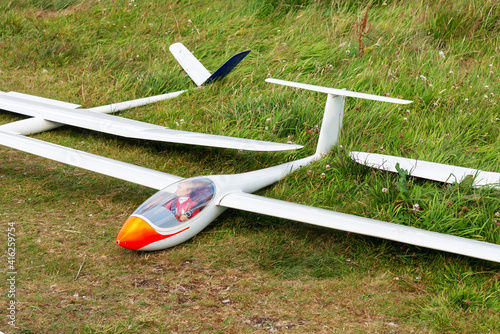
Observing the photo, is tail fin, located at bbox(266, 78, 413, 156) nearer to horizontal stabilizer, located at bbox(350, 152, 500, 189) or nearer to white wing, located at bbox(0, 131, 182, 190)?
horizontal stabilizer, located at bbox(350, 152, 500, 189)

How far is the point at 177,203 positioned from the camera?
402 cm

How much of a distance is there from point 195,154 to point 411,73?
340 cm

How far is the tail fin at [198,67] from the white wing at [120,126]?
113 cm

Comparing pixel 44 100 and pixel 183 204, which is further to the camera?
pixel 44 100

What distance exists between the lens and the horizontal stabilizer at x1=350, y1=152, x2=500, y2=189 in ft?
14.4

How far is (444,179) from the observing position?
14.5ft

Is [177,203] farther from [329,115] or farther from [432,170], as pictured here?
[432,170]

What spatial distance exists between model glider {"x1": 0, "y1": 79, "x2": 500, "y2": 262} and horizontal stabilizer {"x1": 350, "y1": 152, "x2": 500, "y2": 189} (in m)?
0.71

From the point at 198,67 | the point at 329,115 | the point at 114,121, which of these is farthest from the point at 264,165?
the point at 198,67

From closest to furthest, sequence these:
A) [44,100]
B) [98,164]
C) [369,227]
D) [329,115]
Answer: [369,227]
[98,164]
[329,115]
[44,100]

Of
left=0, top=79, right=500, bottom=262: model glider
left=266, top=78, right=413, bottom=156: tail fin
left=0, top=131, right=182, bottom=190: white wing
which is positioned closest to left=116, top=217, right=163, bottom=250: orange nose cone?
left=0, top=79, right=500, bottom=262: model glider

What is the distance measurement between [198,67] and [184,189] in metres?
3.70

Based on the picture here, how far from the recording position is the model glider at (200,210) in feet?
11.7

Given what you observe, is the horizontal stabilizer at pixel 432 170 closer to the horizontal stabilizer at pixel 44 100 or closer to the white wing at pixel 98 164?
the white wing at pixel 98 164
